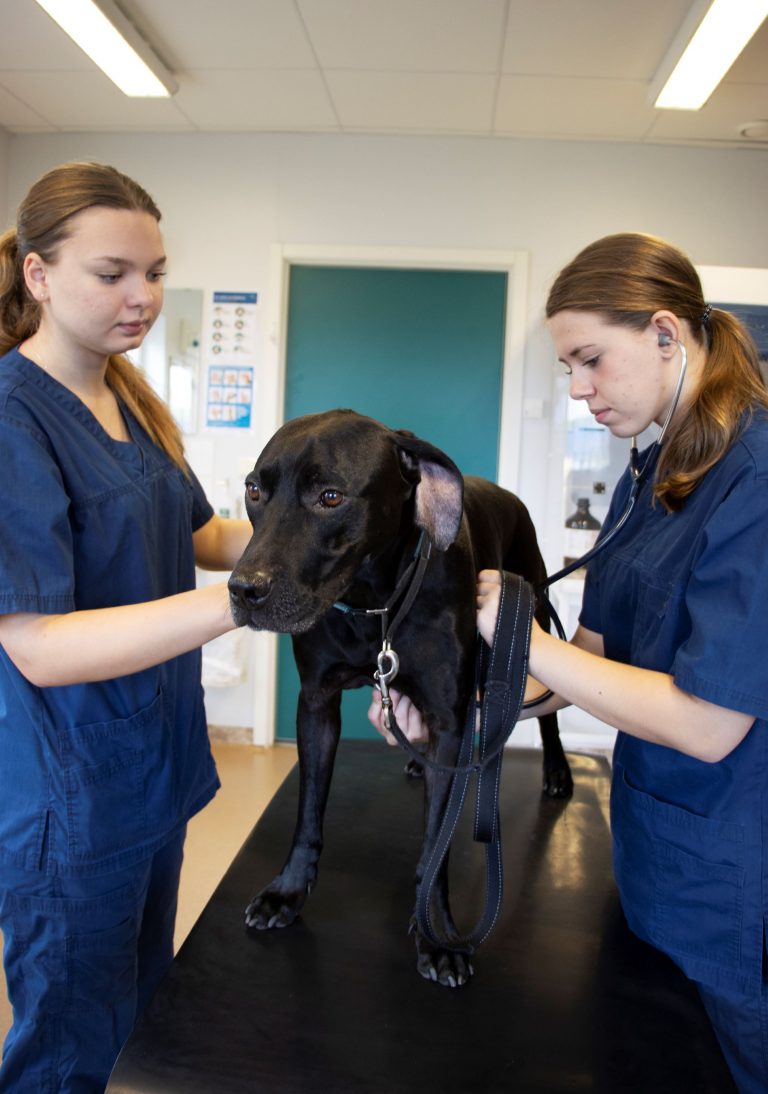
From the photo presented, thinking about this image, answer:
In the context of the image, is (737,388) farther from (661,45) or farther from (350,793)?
(661,45)

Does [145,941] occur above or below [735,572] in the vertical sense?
below

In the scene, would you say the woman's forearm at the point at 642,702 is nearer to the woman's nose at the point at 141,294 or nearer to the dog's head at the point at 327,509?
the dog's head at the point at 327,509

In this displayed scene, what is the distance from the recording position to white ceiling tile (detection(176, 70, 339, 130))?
338 centimetres

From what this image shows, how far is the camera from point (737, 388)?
1112 millimetres

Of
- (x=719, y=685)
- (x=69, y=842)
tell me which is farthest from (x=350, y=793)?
(x=719, y=685)

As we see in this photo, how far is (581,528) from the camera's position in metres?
3.85

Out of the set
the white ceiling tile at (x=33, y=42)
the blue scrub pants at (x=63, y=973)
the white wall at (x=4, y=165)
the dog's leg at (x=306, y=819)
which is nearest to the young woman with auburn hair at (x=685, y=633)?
the dog's leg at (x=306, y=819)

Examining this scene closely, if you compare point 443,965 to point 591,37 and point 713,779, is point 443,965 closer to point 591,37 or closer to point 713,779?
point 713,779

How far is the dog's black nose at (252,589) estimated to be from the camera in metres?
0.98

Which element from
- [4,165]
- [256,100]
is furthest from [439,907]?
[4,165]

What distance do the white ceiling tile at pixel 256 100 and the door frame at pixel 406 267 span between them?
0.58 m

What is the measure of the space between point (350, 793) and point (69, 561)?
983mm

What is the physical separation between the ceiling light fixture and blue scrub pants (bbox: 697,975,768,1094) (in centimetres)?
292

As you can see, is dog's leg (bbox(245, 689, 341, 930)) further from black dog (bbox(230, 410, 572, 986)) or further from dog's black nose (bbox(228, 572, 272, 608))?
dog's black nose (bbox(228, 572, 272, 608))
